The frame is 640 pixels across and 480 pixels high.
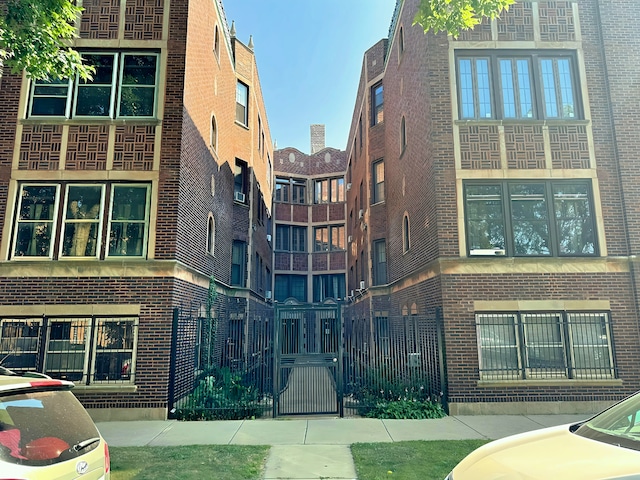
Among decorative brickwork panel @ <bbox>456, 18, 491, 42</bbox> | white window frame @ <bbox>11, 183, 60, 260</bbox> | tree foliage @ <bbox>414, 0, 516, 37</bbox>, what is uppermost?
decorative brickwork panel @ <bbox>456, 18, 491, 42</bbox>

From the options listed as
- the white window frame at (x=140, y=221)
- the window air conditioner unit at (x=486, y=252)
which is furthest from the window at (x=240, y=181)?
the window air conditioner unit at (x=486, y=252)

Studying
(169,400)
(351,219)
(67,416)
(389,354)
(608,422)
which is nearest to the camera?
(67,416)

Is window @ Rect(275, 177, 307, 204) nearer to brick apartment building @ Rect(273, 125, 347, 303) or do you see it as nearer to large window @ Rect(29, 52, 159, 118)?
brick apartment building @ Rect(273, 125, 347, 303)

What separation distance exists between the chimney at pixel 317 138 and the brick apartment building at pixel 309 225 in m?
3.43

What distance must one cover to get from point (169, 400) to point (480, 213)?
28.5 feet

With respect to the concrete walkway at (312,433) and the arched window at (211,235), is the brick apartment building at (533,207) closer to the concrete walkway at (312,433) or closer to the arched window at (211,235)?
the concrete walkway at (312,433)

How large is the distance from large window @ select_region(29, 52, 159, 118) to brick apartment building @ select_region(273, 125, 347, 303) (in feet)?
66.1

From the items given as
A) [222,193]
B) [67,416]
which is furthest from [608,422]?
[222,193]

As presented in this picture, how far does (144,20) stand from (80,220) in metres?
5.54

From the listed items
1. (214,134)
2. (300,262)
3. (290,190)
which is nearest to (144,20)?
(214,134)

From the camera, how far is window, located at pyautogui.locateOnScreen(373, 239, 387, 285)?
63.8 ft

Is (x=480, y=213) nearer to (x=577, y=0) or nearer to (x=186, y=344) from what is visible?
(x=577, y=0)

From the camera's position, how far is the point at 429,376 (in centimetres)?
1047

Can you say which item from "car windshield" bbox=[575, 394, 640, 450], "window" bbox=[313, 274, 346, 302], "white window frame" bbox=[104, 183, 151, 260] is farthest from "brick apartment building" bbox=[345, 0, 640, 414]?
"window" bbox=[313, 274, 346, 302]
